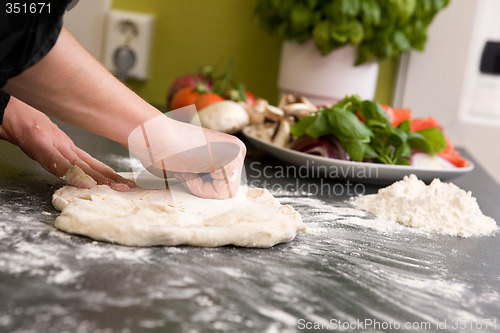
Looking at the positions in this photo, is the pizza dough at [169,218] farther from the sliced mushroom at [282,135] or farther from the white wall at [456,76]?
the white wall at [456,76]

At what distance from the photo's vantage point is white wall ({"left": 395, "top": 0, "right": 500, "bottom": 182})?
6.36 feet

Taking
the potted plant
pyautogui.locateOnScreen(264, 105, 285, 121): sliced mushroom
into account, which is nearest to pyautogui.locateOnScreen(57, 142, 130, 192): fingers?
pyautogui.locateOnScreen(264, 105, 285, 121): sliced mushroom

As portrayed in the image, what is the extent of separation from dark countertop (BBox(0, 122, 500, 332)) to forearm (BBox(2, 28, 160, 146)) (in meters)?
0.14

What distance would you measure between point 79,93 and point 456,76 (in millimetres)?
1602

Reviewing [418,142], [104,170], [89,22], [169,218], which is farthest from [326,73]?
[169,218]

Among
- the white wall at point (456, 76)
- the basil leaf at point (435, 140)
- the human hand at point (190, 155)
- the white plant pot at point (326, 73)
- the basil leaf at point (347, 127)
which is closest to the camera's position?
the human hand at point (190, 155)

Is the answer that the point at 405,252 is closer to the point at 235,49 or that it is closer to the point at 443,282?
the point at 443,282

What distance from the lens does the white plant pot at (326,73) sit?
1787 mm

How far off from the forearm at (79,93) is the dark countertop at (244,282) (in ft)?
0.47

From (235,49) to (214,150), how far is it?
4.31 ft

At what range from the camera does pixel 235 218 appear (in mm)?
755

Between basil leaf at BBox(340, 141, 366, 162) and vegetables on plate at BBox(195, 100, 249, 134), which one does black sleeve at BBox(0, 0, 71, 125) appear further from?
vegetables on plate at BBox(195, 100, 249, 134)

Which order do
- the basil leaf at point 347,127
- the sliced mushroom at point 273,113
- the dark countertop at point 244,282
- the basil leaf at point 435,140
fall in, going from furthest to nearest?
the sliced mushroom at point 273,113, the basil leaf at point 435,140, the basil leaf at point 347,127, the dark countertop at point 244,282

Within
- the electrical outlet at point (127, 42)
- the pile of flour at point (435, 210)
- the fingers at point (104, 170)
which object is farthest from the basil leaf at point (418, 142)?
the electrical outlet at point (127, 42)
